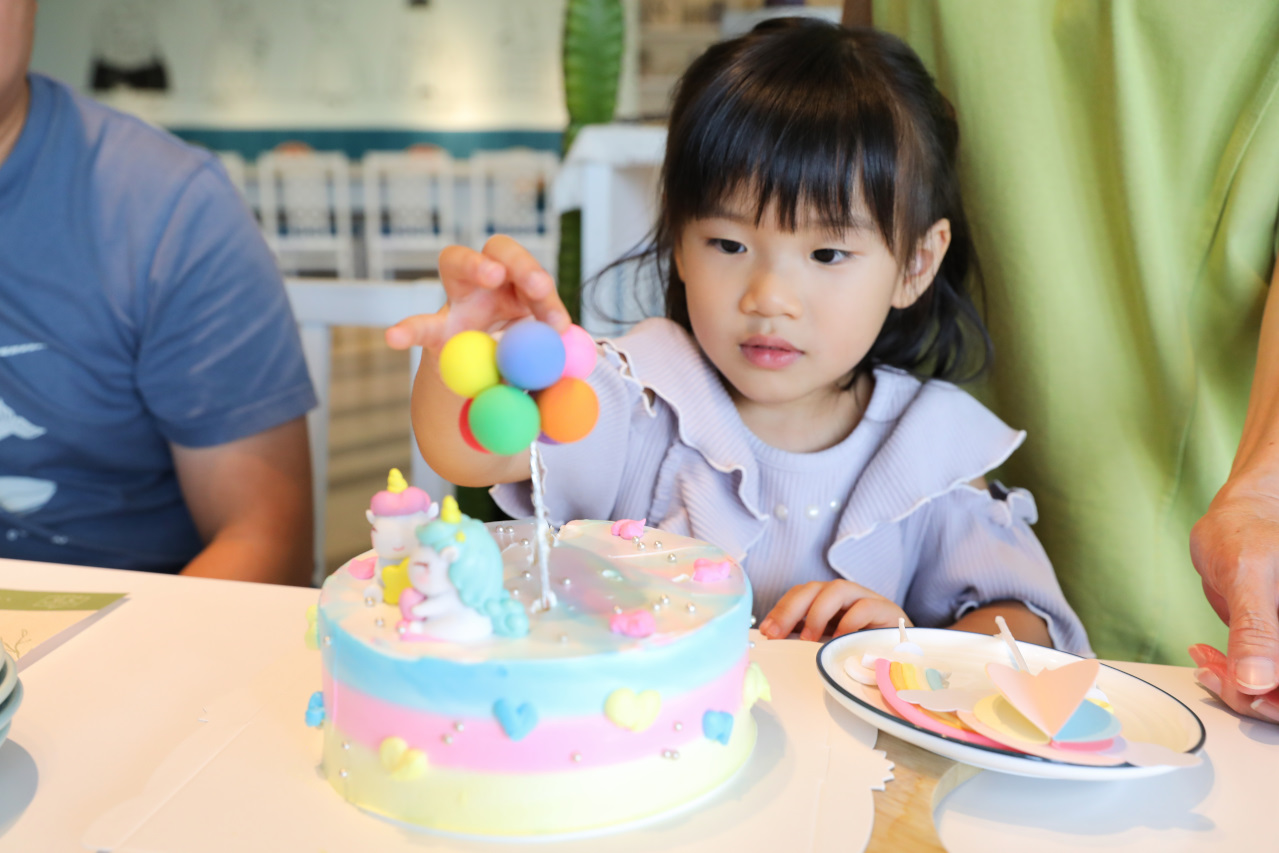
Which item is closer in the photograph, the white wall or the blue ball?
the blue ball

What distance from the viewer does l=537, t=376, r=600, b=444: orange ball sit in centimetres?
53

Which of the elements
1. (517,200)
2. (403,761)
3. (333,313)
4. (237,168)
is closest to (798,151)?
(403,761)

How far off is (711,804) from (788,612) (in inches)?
11.5

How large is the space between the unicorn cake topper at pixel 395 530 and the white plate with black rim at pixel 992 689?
10.7 inches

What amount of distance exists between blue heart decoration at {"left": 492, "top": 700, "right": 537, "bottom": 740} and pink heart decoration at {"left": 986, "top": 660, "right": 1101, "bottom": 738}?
0.92 ft

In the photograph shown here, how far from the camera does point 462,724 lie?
0.50m

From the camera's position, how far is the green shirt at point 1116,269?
106cm

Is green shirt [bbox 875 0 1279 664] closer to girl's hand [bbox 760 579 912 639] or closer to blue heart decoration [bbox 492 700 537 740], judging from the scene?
girl's hand [bbox 760 579 912 639]

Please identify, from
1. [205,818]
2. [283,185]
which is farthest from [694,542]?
[283,185]

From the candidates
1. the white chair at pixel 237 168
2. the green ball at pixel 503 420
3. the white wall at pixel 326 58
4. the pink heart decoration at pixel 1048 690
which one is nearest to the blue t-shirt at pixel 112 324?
the green ball at pixel 503 420

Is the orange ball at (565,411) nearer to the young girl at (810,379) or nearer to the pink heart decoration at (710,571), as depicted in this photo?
the pink heart decoration at (710,571)

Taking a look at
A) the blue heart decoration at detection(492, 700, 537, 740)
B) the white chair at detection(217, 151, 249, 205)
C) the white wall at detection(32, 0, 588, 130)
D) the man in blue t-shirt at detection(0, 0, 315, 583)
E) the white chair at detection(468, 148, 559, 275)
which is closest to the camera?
the blue heart decoration at detection(492, 700, 537, 740)

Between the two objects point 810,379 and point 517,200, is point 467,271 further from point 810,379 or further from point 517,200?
point 517,200

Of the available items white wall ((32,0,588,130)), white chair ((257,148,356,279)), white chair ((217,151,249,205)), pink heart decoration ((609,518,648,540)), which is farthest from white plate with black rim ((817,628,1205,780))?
white chair ((217,151,249,205))
